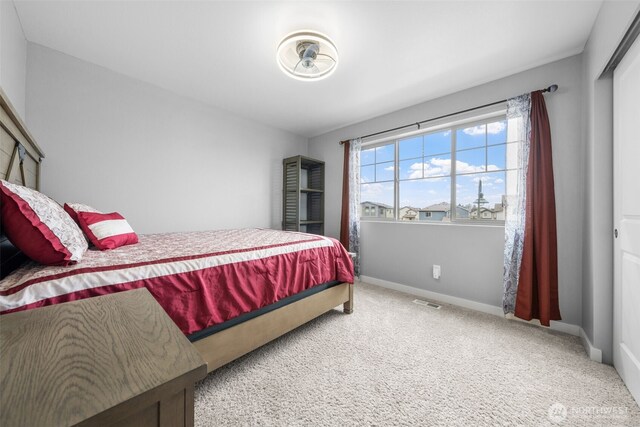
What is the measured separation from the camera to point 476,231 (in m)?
2.69

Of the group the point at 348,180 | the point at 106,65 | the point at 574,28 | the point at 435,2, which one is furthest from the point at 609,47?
the point at 106,65

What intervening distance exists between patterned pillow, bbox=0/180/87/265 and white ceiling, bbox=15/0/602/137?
1441 millimetres

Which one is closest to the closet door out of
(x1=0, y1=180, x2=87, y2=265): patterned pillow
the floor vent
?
the floor vent

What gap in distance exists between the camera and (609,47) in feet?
5.14

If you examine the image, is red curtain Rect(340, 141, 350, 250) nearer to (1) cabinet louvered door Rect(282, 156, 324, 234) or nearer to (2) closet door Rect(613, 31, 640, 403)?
(1) cabinet louvered door Rect(282, 156, 324, 234)

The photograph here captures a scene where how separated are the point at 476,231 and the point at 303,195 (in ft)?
8.64

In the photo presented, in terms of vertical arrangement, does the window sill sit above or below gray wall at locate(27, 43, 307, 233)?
below

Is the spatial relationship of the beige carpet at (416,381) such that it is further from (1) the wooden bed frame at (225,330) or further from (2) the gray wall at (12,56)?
(2) the gray wall at (12,56)

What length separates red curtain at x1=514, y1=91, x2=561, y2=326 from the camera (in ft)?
7.14

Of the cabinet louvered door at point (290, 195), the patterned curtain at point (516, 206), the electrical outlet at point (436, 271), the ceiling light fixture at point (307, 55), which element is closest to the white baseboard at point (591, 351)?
the patterned curtain at point (516, 206)

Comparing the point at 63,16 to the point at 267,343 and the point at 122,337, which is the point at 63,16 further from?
the point at 267,343

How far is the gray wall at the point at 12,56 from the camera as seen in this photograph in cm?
157

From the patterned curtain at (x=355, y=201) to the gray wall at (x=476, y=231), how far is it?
0.12 m

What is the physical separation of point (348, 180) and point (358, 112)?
37.5 inches
